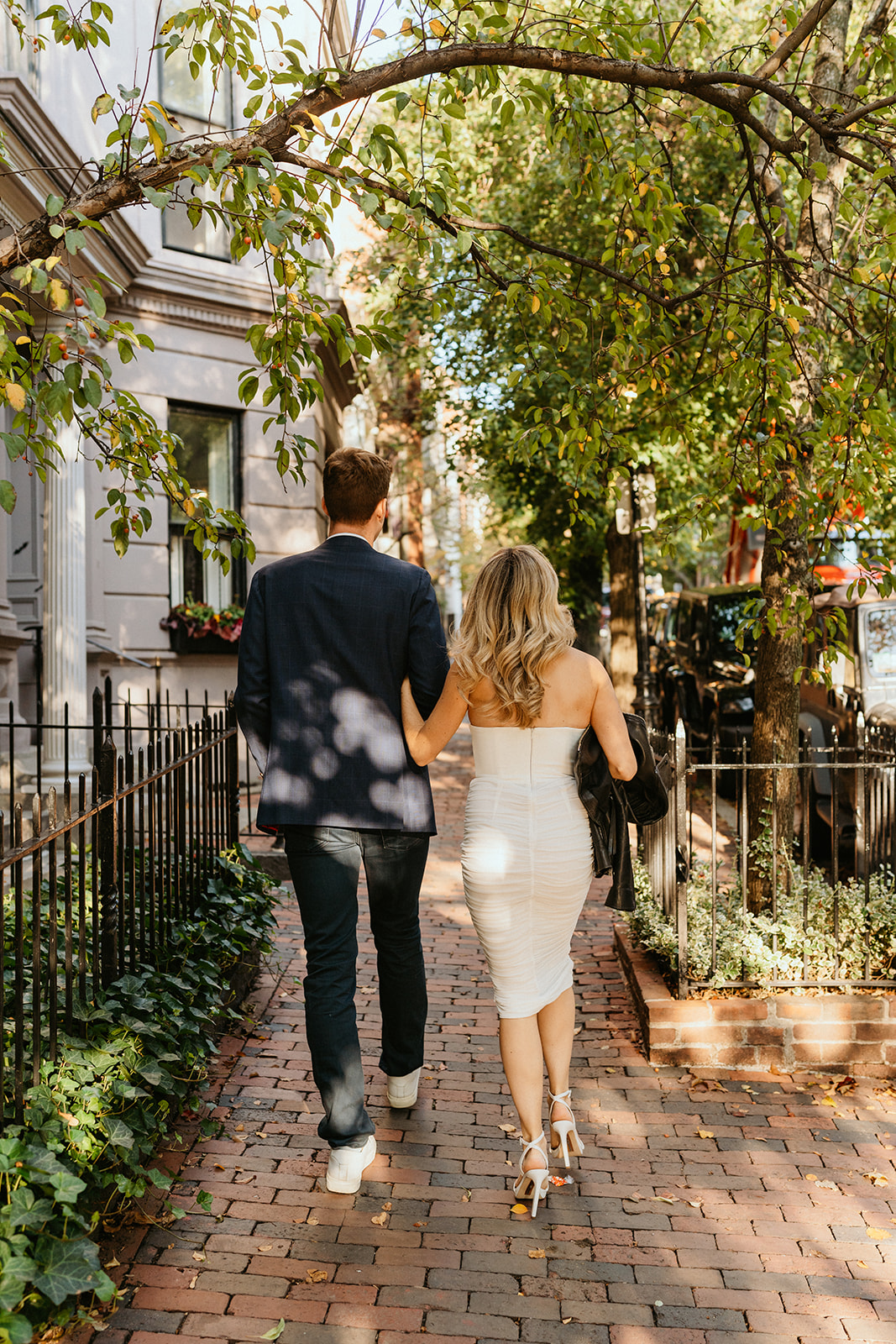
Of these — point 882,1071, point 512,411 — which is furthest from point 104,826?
point 512,411

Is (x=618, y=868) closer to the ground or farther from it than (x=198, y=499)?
closer to the ground

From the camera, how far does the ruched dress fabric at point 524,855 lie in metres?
3.51

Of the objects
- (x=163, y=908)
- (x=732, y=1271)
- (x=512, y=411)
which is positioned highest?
(x=512, y=411)

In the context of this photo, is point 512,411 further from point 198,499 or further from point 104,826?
point 104,826

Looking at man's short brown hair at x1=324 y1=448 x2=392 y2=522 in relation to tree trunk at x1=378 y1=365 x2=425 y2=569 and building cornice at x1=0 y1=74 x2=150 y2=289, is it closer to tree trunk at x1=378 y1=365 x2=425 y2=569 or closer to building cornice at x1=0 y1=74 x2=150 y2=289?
building cornice at x1=0 y1=74 x2=150 y2=289

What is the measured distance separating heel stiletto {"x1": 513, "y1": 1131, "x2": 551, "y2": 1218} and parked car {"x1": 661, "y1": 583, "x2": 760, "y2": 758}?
738 cm

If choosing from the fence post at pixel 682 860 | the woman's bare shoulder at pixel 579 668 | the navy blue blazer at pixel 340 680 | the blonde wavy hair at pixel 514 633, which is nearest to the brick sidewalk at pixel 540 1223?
the fence post at pixel 682 860

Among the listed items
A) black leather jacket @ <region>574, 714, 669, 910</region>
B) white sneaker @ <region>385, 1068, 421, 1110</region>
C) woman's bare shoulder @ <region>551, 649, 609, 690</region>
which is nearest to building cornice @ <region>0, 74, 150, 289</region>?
woman's bare shoulder @ <region>551, 649, 609, 690</region>

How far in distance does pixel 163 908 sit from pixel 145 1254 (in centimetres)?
151

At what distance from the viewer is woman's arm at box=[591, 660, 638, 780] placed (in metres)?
3.55

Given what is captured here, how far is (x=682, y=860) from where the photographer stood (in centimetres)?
486

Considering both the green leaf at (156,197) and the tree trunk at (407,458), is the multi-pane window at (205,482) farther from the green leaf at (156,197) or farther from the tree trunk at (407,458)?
the tree trunk at (407,458)

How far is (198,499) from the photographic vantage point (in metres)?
4.70

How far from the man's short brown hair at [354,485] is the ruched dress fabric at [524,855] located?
32.5 inches
